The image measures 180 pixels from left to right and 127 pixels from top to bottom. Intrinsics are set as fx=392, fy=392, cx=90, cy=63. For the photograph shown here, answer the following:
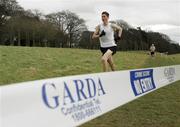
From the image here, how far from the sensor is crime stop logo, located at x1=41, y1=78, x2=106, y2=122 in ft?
15.6

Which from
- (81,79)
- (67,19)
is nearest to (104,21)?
(81,79)

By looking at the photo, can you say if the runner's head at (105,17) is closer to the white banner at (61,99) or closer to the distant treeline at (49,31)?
the white banner at (61,99)

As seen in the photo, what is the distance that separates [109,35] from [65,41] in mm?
83079

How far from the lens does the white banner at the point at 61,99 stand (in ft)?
13.2

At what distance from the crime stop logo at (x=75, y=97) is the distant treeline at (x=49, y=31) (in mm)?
74035

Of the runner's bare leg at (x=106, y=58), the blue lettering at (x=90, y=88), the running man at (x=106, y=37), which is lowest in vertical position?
the blue lettering at (x=90, y=88)

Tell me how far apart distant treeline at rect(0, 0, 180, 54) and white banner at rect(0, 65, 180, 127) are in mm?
73190

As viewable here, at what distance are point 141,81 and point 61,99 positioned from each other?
191 inches

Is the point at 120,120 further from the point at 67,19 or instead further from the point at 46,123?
the point at 67,19

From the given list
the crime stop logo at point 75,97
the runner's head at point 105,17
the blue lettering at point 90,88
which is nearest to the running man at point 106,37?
the runner's head at point 105,17

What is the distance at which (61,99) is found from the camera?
5008 millimetres

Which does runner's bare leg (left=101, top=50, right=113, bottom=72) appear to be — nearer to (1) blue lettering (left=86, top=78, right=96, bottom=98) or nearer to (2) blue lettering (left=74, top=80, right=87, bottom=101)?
(1) blue lettering (left=86, top=78, right=96, bottom=98)

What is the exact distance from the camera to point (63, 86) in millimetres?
5066

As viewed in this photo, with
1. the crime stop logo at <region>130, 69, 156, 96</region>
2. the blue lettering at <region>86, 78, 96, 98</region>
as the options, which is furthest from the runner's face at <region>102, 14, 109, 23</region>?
the blue lettering at <region>86, 78, 96, 98</region>
